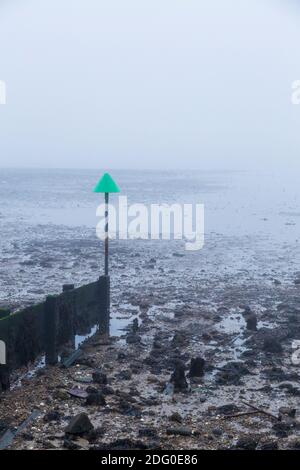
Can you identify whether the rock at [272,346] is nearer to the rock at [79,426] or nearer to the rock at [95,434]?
the rock at [95,434]

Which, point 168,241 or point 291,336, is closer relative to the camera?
point 291,336

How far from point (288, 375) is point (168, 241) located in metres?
22.0

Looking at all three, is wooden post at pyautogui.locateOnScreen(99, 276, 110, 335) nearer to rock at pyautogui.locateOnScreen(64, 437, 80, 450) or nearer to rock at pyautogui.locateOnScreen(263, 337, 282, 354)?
rock at pyautogui.locateOnScreen(263, 337, 282, 354)

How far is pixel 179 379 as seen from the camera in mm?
12047

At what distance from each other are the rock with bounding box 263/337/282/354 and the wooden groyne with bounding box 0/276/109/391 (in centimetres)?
379

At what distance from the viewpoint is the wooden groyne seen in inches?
466

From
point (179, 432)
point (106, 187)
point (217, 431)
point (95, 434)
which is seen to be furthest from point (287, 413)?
point (106, 187)

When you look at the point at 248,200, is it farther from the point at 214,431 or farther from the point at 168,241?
the point at 214,431

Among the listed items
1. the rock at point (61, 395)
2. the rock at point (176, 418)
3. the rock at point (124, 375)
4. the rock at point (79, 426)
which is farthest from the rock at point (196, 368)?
the rock at point (79, 426)

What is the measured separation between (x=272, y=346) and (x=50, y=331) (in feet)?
15.8

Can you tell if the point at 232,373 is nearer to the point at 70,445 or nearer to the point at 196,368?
the point at 196,368

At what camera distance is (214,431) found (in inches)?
397

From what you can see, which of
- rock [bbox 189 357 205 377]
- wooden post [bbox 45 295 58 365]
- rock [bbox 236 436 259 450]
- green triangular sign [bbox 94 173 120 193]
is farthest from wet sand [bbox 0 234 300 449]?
green triangular sign [bbox 94 173 120 193]

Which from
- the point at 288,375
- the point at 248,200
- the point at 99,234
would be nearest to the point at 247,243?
the point at 99,234
